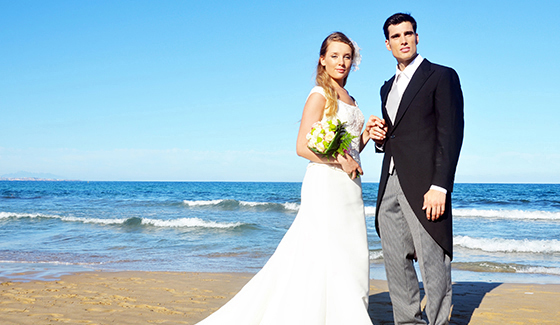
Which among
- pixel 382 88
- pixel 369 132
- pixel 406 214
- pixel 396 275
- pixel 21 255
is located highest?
pixel 382 88

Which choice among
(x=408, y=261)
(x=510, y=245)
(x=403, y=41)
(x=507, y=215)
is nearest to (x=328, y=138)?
(x=403, y=41)

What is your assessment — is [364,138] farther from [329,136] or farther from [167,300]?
[167,300]

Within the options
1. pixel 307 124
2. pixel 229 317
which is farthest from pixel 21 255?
pixel 307 124

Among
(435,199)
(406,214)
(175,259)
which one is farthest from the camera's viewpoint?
(175,259)

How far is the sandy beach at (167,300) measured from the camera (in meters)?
4.14

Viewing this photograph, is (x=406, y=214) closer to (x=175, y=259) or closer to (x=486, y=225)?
(x=175, y=259)

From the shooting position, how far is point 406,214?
2.68 m

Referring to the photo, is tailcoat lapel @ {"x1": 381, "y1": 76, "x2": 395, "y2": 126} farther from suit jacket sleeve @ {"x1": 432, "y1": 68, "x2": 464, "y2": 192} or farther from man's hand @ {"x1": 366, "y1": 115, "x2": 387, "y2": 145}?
suit jacket sleeve @ {"x1": 432, "y1": 68, "x2": 464, "y2": 192}

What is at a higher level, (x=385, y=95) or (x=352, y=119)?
(x=385, y=95)

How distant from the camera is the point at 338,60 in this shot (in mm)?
2818

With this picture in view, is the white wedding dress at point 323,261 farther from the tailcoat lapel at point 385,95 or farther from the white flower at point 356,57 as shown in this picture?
the white flower at point 356,57

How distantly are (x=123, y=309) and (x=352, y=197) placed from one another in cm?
316

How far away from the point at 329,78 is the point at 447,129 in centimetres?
88

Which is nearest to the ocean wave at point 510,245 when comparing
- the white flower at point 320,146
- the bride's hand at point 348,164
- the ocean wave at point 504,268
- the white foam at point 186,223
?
the ocean wave at point 504,268
